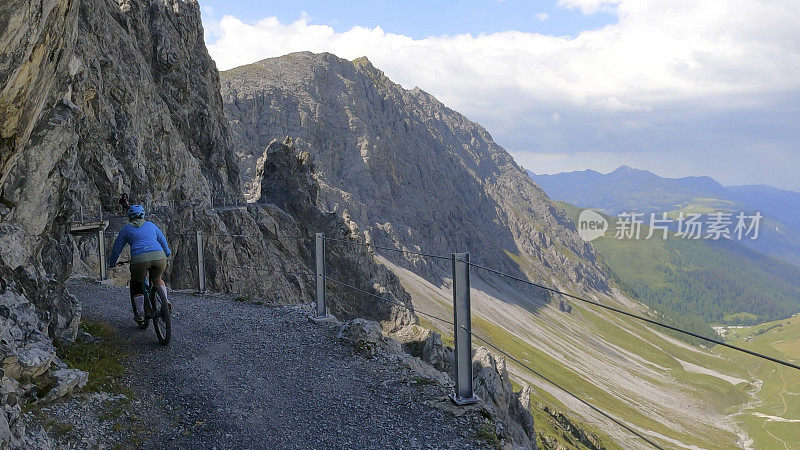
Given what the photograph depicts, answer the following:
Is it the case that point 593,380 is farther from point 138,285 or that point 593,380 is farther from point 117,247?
point 117,247

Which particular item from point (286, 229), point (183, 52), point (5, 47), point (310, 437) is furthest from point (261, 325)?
point (183, 52)

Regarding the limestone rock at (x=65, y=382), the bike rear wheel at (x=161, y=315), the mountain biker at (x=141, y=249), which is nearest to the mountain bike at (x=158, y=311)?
the bike rear wheel at (x=161, y=315)

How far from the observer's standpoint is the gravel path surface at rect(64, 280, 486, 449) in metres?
8.07

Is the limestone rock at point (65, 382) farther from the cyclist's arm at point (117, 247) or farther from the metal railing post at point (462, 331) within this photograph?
the metal railing post at point (462, 331)

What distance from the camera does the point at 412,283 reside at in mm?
159500

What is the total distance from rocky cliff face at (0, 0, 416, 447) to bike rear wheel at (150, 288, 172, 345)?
150 cm

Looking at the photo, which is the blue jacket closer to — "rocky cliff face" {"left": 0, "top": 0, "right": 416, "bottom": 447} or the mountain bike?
the mountain bike

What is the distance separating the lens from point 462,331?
8.68m

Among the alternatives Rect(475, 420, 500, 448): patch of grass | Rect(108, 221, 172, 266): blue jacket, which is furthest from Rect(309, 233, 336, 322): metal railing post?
Rect(475, 420, 500, 448): patch of grass

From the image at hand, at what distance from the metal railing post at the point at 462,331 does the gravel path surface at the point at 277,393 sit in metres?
0.34

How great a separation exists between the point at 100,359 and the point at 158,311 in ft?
5.29

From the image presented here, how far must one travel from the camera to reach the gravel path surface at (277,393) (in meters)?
8.07

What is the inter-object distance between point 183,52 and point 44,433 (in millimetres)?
80318

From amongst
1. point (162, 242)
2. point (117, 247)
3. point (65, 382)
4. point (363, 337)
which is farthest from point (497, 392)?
point (65, 382)
